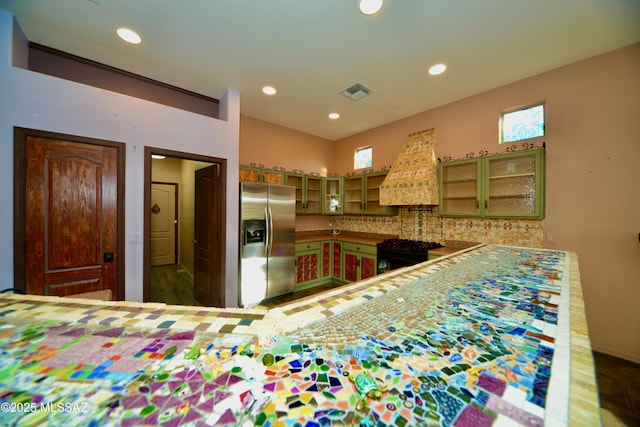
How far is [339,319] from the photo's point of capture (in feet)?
2.37

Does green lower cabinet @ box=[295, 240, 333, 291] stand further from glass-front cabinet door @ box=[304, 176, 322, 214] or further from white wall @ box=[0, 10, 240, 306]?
white wall @ box=[0, 10, 240, 306]

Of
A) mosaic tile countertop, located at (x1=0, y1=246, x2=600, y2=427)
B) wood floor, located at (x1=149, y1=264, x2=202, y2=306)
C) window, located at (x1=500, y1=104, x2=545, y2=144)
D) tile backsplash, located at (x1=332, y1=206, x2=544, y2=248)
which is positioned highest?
window, located at (x1=500, y1=104, x2=545, y2=144)

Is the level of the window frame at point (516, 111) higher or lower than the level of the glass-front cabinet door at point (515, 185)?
higher

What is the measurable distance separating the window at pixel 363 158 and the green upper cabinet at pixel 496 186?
1.54 metres

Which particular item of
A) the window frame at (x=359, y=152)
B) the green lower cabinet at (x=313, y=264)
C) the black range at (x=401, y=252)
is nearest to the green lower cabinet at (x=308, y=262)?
the green lower cabinet at (x=313, y=264)

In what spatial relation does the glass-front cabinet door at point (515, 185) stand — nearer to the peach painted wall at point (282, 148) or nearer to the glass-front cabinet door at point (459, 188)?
the glass-front cabinet door at point (459, 188)

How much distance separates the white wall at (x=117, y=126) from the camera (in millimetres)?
1818

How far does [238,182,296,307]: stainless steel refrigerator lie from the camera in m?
3.05

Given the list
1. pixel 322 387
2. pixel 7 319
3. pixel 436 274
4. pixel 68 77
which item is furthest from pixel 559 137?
pixel 68 77

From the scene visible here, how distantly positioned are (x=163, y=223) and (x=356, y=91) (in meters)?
5.75

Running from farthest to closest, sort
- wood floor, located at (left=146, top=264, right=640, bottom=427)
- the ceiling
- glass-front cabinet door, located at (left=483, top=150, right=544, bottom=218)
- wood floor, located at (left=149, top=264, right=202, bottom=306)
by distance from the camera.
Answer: wood floor, located at (left=149, top=264, right=202, bottom=306)
glass-front cabinet door, located at (left=483, top=150, right=544, bottom=218)
the ceiling
wood floor, located at (left=146, top=264, right=640, bottom=427)

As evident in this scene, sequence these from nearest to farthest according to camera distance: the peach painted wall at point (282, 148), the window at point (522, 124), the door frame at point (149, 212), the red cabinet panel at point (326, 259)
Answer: the door frame at point (149, 212) < the window at point (522, 124) < the peach painted wall at point (282, 148) < the red cabinet panel at point (326, 259)

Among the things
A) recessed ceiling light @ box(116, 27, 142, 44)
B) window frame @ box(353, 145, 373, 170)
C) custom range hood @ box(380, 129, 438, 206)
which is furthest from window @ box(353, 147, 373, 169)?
recessed ceiling light @ box(116, 27, 142, 44)

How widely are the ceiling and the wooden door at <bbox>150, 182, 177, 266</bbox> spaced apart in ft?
12.3
